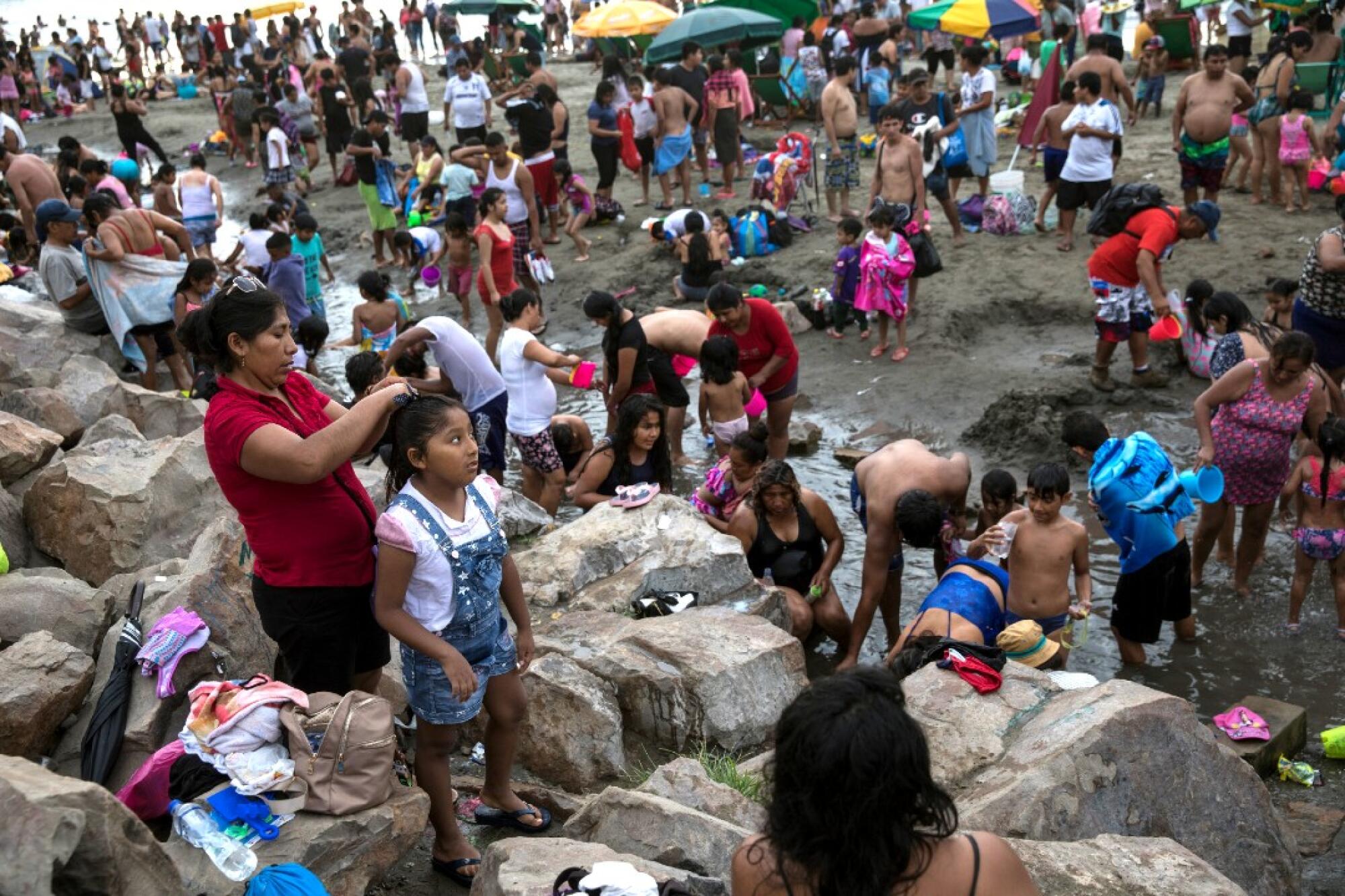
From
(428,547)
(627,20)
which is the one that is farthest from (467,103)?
(428,547)

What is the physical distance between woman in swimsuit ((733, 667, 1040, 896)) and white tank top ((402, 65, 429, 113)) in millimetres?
15721

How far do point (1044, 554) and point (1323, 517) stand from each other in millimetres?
1411

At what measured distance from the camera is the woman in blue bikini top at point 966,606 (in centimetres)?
511

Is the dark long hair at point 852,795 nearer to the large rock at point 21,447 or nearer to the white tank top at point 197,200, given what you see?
the large rock at point 21,447

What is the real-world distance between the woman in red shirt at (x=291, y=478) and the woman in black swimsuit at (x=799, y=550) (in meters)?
2.90

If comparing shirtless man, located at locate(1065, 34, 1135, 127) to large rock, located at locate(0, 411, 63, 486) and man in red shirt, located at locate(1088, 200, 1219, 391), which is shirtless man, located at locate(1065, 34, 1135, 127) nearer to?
man in red shirt, located at locate(1088, 200, 1219, 391)

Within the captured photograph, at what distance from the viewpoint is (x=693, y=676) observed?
4.86m

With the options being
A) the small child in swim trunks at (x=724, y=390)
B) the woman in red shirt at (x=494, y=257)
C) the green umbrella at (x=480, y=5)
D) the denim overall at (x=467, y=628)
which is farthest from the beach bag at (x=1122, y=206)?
the green umbrella at (x=480, y=5)

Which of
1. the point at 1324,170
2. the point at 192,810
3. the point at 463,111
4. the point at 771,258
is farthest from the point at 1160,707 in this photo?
the point at 463,111

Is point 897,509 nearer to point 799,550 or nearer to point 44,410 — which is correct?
point 799,550

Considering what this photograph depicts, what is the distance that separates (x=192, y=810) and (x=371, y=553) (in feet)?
2.82

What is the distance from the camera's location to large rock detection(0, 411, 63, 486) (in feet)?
21.3

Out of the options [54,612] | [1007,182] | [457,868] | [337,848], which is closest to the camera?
[337,848]

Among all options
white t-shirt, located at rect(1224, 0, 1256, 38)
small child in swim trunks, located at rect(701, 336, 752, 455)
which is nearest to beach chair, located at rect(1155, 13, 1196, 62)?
white t-shirt, located at rect(1224, 0, 1256, 38)
